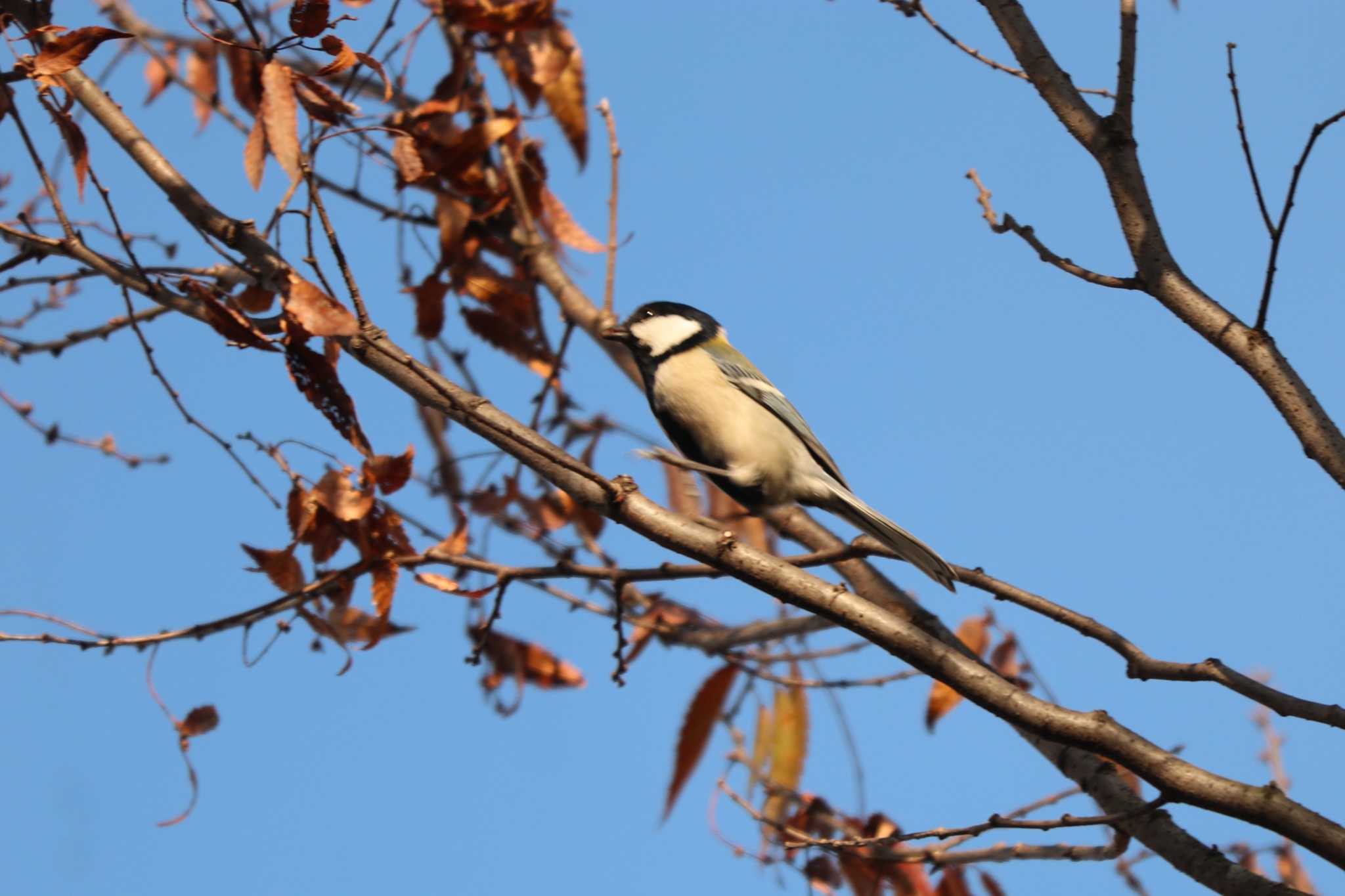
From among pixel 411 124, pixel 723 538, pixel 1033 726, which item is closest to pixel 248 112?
pixel 411 124

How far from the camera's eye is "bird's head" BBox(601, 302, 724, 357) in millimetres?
4070

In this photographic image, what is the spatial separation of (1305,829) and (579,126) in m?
3.27

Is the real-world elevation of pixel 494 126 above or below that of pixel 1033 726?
above

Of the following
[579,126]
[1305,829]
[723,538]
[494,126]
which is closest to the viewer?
[1305,829]

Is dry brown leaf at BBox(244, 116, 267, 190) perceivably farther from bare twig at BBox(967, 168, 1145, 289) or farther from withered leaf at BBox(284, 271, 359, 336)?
bare twig at BBox(967, 168, 1145, 289)

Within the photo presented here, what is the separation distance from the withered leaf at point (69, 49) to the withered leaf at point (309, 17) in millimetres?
385

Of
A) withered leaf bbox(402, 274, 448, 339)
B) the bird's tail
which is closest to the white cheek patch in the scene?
withered leaf bbox(402, 274, 448, 339)

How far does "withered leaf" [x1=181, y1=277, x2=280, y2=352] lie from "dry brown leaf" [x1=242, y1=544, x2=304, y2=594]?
1.98ft

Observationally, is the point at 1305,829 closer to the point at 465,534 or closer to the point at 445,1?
the point at 465,534

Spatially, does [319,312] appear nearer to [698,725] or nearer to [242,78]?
[698,725]

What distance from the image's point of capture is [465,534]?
3.38m

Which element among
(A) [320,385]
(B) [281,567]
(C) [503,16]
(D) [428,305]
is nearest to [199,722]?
(B) [281,567]

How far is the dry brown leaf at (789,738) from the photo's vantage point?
3924 mm

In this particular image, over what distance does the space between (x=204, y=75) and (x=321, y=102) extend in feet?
7.70
